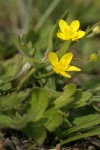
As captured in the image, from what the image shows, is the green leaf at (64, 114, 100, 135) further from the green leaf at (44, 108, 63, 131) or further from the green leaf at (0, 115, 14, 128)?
the green leaf at (0, 115, 14, 128)

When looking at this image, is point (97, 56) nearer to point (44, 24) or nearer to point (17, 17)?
point (44, 24)

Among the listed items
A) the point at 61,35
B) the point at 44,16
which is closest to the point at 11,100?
the point at 61,35

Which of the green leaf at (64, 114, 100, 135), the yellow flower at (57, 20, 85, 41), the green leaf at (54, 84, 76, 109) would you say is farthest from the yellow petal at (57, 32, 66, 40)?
the green leaf at (64, 114, 100, 135)

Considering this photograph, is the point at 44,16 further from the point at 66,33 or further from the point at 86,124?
the point at 86,124

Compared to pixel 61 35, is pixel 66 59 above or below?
below

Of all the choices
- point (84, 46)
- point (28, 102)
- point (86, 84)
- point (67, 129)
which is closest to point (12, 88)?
point (28, 102)
